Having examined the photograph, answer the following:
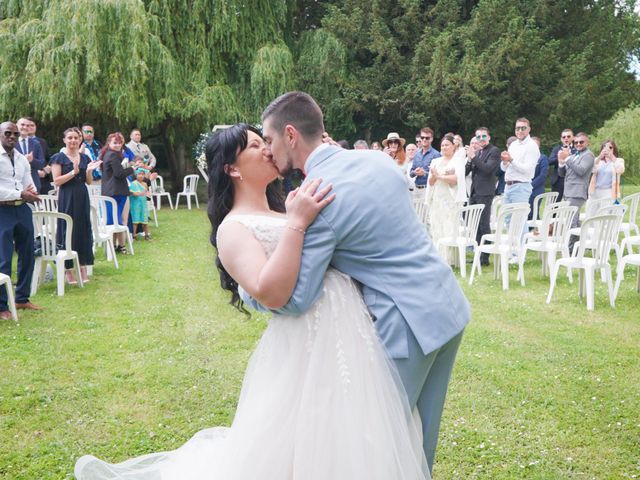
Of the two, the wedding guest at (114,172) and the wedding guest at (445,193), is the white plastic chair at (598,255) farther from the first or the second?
the wedding guest at (114,172)

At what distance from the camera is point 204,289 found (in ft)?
27.1

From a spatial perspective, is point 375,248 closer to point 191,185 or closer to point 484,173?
point 484,173

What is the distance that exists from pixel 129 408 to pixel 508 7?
818 inches

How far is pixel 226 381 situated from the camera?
16.2 feet

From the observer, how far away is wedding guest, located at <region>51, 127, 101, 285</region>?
7977mm

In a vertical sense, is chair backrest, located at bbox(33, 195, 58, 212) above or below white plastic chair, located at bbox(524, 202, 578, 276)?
above

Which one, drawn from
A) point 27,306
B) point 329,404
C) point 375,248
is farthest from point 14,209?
point 375,248

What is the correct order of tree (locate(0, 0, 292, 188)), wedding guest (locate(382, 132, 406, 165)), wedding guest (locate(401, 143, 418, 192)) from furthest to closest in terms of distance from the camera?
tree (locate(0, 0, 292, 188)), wedding guest (locate(382, 132, 406, 165)), wedding guest (locate(401, 143, 418, 192))

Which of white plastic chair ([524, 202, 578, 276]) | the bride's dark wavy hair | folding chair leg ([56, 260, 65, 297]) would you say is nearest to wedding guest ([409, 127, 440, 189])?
white plastic chair ([524, 202, 578, 276])

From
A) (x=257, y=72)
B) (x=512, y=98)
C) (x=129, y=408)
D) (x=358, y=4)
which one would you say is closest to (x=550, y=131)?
(x=512, y=98)

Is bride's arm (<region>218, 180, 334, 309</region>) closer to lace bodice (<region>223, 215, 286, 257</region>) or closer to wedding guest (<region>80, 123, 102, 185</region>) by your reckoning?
lace bodice (<region>223, 215, 286, 257</region>)

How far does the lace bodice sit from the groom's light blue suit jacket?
0.24 metres

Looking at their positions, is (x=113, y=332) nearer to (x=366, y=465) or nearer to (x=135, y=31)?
(x=366, y=465)

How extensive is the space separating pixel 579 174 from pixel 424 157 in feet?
7.96
